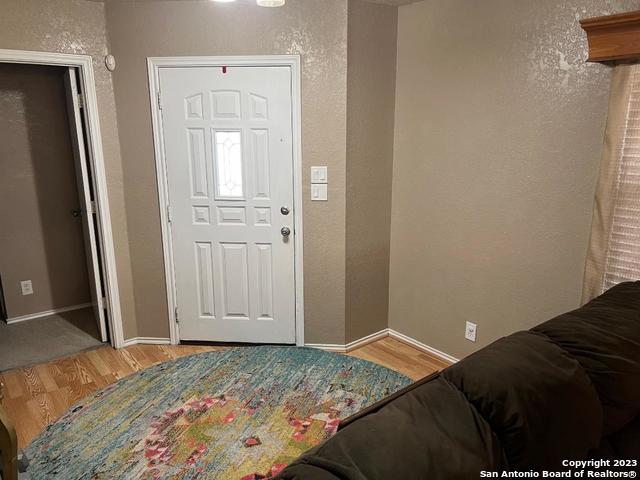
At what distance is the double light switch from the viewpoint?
3.15 metres

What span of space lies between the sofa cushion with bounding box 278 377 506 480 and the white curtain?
1.60 meters

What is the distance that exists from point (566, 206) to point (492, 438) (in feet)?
5.99

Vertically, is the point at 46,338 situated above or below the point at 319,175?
below

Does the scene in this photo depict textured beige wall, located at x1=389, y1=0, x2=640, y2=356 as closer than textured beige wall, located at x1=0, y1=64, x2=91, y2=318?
Yes

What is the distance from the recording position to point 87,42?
301 centimetres

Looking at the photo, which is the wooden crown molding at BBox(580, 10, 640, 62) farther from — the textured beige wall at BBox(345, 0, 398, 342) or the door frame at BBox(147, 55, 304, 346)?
the door frame at BBox(147, 55, 304, 346)

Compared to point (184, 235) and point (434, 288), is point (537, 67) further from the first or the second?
point (184, 235)

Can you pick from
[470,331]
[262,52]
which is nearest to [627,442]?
[470,331]

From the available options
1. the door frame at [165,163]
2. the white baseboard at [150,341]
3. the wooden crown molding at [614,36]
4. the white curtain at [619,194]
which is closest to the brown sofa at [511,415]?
the white curtain at [619,194]

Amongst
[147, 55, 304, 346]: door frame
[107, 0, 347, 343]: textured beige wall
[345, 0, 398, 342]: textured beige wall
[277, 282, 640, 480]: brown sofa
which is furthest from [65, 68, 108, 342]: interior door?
[277, 282, 640, 480]: brown sofa

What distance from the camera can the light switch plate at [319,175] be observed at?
315 cm

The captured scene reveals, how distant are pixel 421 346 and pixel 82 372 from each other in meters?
2.43

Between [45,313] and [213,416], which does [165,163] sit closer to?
[213,416]

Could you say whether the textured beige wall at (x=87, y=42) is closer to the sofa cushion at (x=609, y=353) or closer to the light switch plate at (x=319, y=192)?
the light switch plate at (x=319, y=192)
